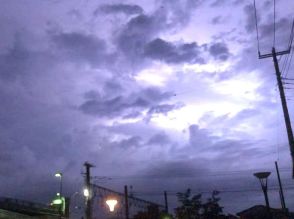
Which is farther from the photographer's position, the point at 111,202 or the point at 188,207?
the point at 188,207

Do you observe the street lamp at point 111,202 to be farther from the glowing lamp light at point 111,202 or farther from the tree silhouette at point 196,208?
the tree silhouette at point 196,208

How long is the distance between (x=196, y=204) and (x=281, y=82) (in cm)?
4416

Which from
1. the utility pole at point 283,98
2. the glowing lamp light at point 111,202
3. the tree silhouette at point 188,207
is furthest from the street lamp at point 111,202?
the tree silhouette at point 188,207

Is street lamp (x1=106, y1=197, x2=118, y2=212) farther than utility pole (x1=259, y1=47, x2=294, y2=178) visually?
Yes

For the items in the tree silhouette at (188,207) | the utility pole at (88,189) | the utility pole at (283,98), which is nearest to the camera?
the utility pole at (283,98)

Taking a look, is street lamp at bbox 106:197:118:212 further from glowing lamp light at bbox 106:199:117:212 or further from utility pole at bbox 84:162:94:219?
utility pole at bbox 84:162:94:219

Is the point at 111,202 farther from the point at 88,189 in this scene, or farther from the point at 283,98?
the point at 88,189

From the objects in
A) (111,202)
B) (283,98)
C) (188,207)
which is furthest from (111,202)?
(188,207)

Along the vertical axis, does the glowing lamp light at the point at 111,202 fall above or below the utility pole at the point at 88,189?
below

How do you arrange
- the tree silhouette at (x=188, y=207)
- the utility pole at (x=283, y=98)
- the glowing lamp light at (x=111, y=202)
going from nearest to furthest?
the utility pole at (x=283, y=98), the glowing lamp light at (x=111, y=202), the tree silhouette at (x=188, y=207)

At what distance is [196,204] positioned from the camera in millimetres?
65750

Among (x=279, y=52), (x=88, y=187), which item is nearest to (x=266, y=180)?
(x=279, y=52)

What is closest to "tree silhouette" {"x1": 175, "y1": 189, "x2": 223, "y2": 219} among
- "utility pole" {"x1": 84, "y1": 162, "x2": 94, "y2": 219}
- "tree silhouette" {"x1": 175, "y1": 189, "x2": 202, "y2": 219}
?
"tree silhouette" {"x1": 175, "y1": 189, "x2": 202, "y2": 219}

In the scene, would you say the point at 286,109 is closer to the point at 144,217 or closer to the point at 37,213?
the point at 37,213
